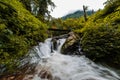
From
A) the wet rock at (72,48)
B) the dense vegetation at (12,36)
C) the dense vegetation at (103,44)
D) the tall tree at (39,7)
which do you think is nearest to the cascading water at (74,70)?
the dense vegetation at (103,44)

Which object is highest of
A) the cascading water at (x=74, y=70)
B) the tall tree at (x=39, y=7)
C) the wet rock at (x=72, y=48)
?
the tall tree at (x=39, y=7)

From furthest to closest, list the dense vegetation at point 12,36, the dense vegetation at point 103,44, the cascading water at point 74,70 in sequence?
1. the dense vegetation at point 103,44
2. the dense vegetation at point 12,36
3. the cascading water at point 74,70

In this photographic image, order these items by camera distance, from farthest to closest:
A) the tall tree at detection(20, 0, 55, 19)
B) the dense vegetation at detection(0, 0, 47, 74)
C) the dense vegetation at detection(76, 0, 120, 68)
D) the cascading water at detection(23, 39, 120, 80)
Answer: the tall tree at detection(20, 0, 55, 19), the dense vegetation at detection(76, 0, 120, 68), the dense vegetation at detection(0, 0, 47, 74), the cascading water at detection(23, 39, 120, 80)

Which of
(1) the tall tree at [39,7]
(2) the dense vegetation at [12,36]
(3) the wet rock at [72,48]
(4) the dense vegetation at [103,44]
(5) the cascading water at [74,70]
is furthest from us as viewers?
(1) the tall tree at [39,7]

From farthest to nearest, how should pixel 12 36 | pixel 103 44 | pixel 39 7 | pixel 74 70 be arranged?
pixel 39 7 < pixel 103 44 < pixel 12 36 < pixel 74 70

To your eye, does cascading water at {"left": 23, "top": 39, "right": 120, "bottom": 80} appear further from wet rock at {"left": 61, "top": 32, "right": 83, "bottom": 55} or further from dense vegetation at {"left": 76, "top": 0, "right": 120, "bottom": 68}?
wet rock at {"left": 61, "top": 32, "right": 83, "bottom": 55}

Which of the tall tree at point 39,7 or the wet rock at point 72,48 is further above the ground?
the tall tree at point 39,7

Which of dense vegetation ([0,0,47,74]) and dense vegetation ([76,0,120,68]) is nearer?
dense vegetation ([0,0,47,74])

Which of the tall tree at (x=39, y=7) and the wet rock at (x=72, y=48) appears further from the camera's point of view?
the tall tree at (x=39, y=7)

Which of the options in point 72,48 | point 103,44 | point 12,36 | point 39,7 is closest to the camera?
point 12,36

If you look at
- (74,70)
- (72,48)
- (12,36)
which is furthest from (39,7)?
(74,70)

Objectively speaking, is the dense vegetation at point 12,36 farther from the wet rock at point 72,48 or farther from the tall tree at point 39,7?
the tall tree at point 39,7

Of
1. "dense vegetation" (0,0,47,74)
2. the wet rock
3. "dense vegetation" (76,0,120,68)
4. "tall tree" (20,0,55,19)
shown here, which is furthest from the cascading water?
"tall tree" (20,0,55,19)

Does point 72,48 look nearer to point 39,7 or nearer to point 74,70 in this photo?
A: point 74,70
